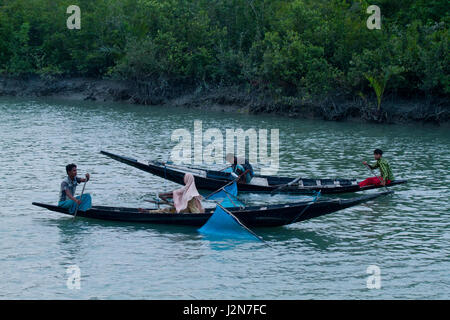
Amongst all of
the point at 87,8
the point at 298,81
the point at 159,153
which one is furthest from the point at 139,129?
the point at 87,8

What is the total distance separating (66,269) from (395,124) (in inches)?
876

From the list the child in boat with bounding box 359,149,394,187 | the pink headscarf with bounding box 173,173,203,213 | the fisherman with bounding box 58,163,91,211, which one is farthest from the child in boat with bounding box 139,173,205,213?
the child in boat with bounding box 359,149,394,187

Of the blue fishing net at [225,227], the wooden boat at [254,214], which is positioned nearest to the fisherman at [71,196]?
the wooden boat at [254,214]

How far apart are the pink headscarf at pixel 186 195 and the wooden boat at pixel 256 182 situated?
3.18 m

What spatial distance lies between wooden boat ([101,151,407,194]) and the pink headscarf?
3178mm

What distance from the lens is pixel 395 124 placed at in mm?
29531

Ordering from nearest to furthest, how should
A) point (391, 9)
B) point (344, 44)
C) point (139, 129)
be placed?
point (139, 129)
point (344, 44)
point (391, 9)

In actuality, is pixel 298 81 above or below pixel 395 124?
above

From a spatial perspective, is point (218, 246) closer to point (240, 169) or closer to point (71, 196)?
point (71, 196)

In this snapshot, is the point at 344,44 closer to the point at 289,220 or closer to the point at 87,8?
the point at 87,8

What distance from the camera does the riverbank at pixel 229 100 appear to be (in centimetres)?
2964

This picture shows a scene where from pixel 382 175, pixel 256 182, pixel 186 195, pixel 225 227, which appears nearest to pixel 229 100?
pixel 256 182

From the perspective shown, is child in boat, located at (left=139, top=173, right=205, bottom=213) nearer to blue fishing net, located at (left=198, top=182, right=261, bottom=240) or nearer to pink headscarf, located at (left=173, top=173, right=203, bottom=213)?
pink headscarf, located at (left=173, top=173, right=203, bottom=213)
